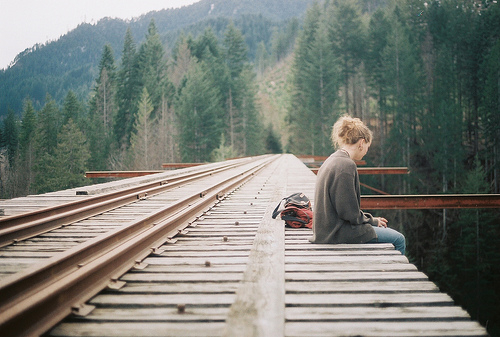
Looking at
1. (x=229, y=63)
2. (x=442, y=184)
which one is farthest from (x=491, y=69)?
(x=229, y=63)

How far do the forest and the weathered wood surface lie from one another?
62.1ft

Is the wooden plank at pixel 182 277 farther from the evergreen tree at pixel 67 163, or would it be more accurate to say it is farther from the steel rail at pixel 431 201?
the evergreen tree at pixel 67 163

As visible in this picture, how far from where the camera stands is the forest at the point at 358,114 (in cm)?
2880

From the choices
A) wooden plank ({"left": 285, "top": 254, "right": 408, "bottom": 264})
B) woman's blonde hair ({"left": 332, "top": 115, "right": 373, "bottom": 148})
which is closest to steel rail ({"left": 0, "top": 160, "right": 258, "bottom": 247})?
Answer: wooden plank ({"left": 285, "top": 254, "right": 408, "bottom": 264})

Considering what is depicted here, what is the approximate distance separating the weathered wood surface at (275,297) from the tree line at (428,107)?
62.1 ft

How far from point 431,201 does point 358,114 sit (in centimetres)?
4295

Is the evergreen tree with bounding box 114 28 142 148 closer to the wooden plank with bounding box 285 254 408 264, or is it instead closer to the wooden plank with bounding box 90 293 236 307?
the wooden plank with bounding box 285 254 408 264

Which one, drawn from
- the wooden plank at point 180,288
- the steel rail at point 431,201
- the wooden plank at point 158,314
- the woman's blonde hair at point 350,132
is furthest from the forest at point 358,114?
the wooden plank at point 158,314

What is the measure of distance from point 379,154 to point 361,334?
40.1 metres

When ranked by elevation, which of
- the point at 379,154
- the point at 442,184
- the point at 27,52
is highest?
the point at 27,52

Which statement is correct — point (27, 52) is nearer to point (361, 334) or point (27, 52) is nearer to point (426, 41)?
point (426, 41)

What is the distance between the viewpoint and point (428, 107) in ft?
131

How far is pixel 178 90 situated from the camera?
50.7m

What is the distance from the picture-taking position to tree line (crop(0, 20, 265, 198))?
1642 inches
